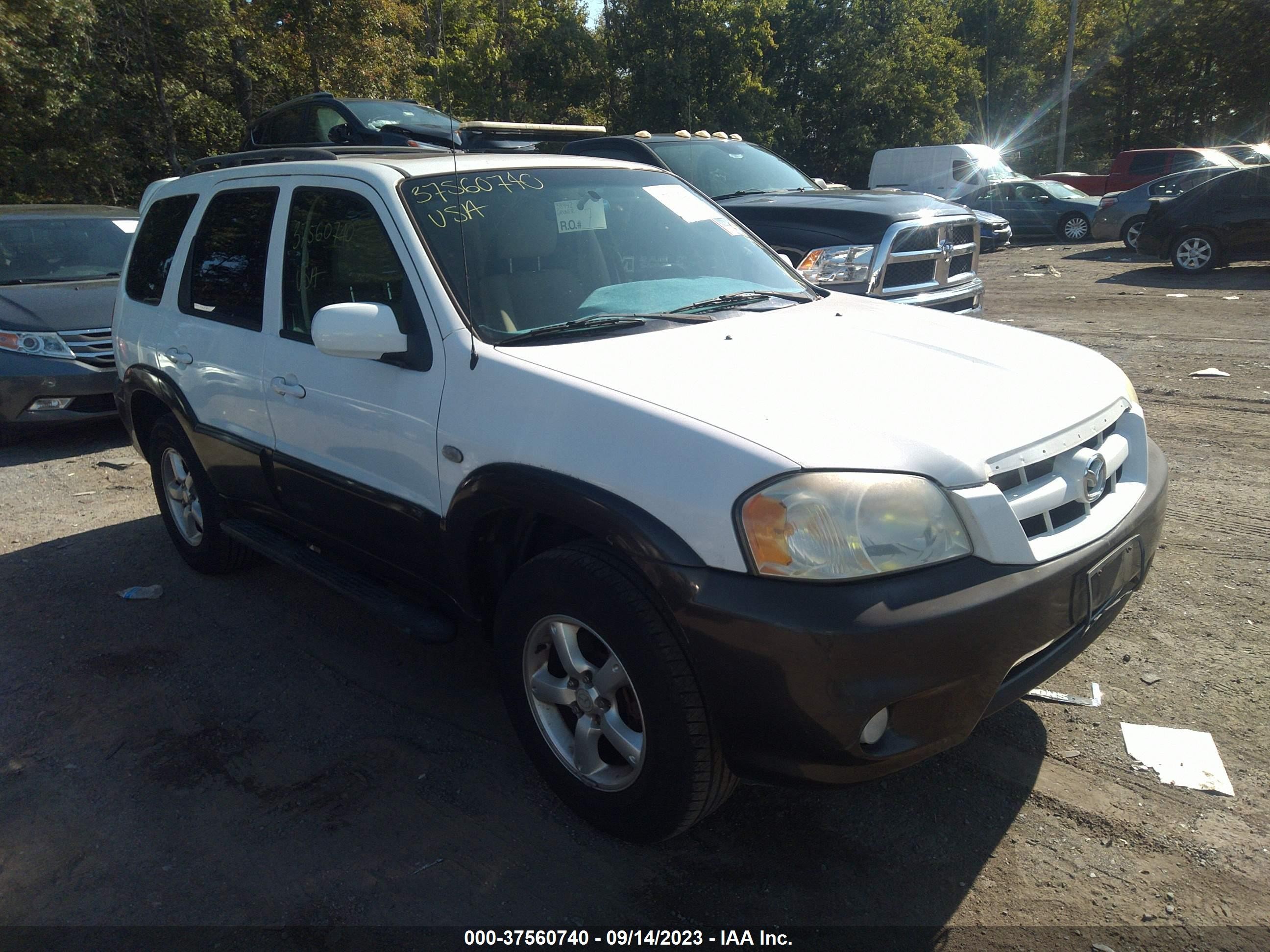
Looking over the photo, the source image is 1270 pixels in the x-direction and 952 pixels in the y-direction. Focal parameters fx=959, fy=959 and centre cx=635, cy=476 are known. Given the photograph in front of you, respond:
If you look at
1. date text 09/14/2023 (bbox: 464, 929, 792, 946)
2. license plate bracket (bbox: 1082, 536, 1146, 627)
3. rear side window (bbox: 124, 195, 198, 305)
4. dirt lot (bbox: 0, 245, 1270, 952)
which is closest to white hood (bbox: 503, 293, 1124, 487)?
license plate bracket (bbox: 1082, 536, 1146, 627)

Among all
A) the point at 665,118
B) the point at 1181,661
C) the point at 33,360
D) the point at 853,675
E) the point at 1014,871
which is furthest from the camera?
the point at 665,118

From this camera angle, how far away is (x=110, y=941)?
2.54 metres

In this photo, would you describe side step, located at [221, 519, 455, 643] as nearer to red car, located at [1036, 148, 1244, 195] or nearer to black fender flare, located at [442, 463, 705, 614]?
black fender flare, located at [442, 463, 705, 614]

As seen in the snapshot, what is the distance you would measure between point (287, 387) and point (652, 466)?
1.93 meters

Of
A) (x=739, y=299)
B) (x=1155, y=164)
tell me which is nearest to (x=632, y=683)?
(x=739, y=299)

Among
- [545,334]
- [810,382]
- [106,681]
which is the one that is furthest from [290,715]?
[810,382]

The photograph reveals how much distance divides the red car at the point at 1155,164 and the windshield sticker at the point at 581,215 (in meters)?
20.6

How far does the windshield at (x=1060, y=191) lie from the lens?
832 inches

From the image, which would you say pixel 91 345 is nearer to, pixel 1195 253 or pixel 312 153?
pixel 312 153

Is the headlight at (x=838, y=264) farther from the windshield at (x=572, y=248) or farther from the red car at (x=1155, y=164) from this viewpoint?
the red car at (x=1155, y=164)

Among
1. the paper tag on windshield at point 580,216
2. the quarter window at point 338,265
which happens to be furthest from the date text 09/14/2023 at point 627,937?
the paper tag on windshield at point 580,216

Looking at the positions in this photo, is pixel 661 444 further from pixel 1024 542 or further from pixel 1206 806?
pixel 1206 806

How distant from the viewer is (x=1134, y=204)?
58.0 ft

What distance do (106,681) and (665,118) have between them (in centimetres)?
2706
